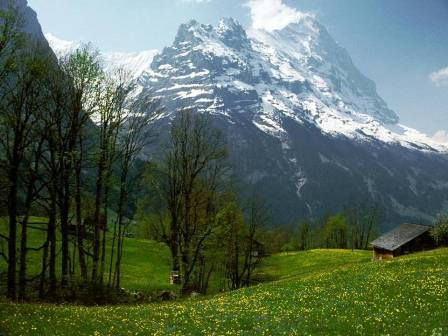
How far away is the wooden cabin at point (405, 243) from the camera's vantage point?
94.7 meters

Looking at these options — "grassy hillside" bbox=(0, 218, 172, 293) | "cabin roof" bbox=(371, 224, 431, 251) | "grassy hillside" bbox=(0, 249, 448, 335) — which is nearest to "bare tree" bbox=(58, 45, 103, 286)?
"grassy hillside" bbox=(0, 249, 448, 335)

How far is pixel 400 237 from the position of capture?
9819cm

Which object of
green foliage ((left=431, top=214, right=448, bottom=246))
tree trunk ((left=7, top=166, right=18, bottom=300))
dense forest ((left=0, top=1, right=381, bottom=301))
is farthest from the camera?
green foliage ((left=431, top=214, right=448, bottom=246))

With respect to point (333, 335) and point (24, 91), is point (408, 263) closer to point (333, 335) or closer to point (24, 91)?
point (333, 335)

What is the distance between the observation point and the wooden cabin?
311 feet

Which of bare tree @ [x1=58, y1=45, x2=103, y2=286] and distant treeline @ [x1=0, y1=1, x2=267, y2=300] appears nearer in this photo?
distant treeline @ [x1=0, y1=1, x2=267, y2=300]

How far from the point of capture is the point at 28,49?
3856cm

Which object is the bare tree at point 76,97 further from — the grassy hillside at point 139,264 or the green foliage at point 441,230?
the green foliage at point 441,230

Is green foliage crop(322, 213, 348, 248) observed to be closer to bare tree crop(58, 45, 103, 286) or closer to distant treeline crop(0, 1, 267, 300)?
distant treeline crop(0, 1, 267, 300)

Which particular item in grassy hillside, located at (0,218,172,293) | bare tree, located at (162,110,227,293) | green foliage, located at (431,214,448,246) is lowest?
grassy hillside, located at (0,218,172,293)

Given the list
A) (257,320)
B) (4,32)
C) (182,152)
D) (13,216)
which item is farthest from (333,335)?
(182,152)

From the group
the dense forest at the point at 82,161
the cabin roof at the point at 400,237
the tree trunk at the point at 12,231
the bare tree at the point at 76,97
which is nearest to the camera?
the tree trunk at the point at 12,231

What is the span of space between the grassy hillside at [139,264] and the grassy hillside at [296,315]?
2843 centimetres

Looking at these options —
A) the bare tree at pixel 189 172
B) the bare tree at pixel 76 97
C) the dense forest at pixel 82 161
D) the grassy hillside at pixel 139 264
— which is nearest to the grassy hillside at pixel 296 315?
the dense forest at pixel 82 161
